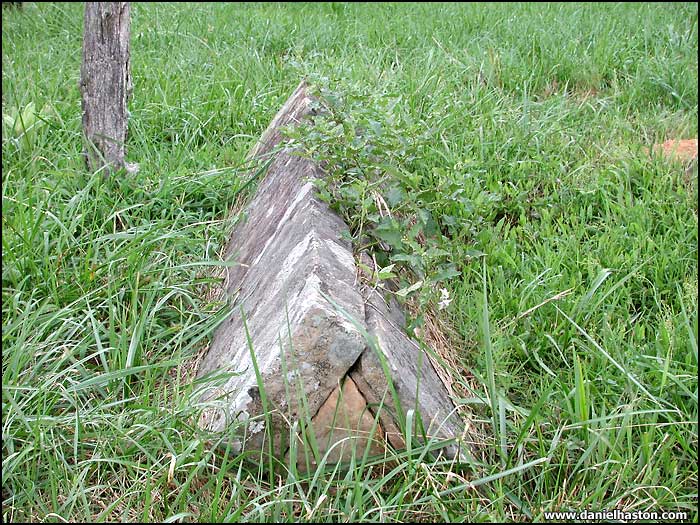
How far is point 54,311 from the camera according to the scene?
8.46 ft

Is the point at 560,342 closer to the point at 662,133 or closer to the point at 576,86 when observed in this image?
the point at 662,133

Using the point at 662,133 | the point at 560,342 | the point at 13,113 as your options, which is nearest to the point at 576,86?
the point at 662,133

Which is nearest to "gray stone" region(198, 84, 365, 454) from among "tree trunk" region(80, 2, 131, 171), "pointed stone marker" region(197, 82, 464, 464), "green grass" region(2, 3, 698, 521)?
"pointed stone marker" region(197, 82, 464, 464)

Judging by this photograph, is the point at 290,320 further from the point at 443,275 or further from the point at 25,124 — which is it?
the point at 25,124

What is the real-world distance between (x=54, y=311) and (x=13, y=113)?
5.88 ft

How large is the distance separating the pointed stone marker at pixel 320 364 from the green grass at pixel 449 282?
0.33 ft

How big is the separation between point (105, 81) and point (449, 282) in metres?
1.88

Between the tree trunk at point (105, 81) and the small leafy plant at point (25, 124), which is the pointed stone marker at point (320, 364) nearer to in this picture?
the tree trunk at point (105, 81)

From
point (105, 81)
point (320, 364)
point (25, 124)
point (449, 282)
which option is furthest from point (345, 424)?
point (25, 124)

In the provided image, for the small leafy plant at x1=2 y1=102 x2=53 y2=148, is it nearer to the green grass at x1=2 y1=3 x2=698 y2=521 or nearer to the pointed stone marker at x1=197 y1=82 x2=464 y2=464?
the green grass at x1=2 y1=3 x2=698 y2=521

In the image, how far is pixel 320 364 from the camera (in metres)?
1.97

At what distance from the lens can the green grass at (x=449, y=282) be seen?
1966 millimetres

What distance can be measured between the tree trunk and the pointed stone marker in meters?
1.51

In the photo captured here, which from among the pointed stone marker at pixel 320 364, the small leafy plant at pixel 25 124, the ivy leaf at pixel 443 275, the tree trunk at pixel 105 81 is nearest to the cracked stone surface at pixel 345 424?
the pointed stone marker at pixel 320 364
